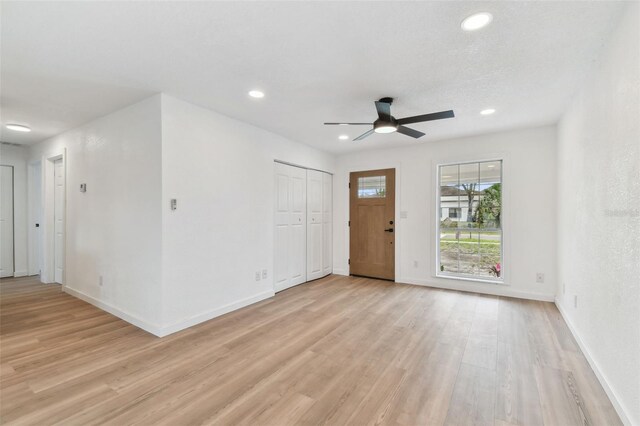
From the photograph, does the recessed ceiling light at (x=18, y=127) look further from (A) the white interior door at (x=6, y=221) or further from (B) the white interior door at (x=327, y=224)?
(B) the white interior door at (x=327, y=224)

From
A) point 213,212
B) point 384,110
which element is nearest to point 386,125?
point 384,110

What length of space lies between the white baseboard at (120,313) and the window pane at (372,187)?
4.08m

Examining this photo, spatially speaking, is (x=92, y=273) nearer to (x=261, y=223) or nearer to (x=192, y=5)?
(x=261, y=223)

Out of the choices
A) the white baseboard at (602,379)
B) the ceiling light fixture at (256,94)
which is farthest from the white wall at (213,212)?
the white baseboard at (602,379)

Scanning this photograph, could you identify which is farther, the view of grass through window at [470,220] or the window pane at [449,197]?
the window pane at [449,197]

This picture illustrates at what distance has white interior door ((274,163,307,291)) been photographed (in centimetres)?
462

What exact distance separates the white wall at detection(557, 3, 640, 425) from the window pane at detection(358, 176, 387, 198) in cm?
287

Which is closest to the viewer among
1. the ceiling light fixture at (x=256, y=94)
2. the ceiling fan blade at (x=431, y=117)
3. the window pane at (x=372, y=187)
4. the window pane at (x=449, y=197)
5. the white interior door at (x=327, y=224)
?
the ceiling fan blade at (x=431, y=117)

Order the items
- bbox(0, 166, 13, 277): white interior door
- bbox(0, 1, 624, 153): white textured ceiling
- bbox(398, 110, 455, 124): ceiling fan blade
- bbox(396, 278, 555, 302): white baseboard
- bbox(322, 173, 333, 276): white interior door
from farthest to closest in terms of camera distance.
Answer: bbox(322, 173, 333, 276): white interior door < bbox(0, 166, 13, 277): white interior door < bbox(396, 278, 555, 302): white baseboard < bbox(398, 110, 455, 124): ceiling fan blade < bbox(0, 1, 624, 153): white textured ceiling

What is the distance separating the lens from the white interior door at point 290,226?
4.62 m

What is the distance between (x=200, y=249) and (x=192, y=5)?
95.4 inches

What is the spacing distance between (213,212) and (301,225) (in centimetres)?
194

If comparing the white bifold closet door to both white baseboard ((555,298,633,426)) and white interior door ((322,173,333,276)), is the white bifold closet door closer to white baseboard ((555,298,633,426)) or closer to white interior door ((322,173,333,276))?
white interior door ((322,173,333,276))

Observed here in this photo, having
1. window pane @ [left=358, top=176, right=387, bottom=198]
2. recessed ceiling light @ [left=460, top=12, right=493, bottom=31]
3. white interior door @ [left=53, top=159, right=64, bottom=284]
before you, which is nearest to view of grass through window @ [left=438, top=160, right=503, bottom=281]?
window pane @ [left=358, top=176, right=387, bottom=198]
